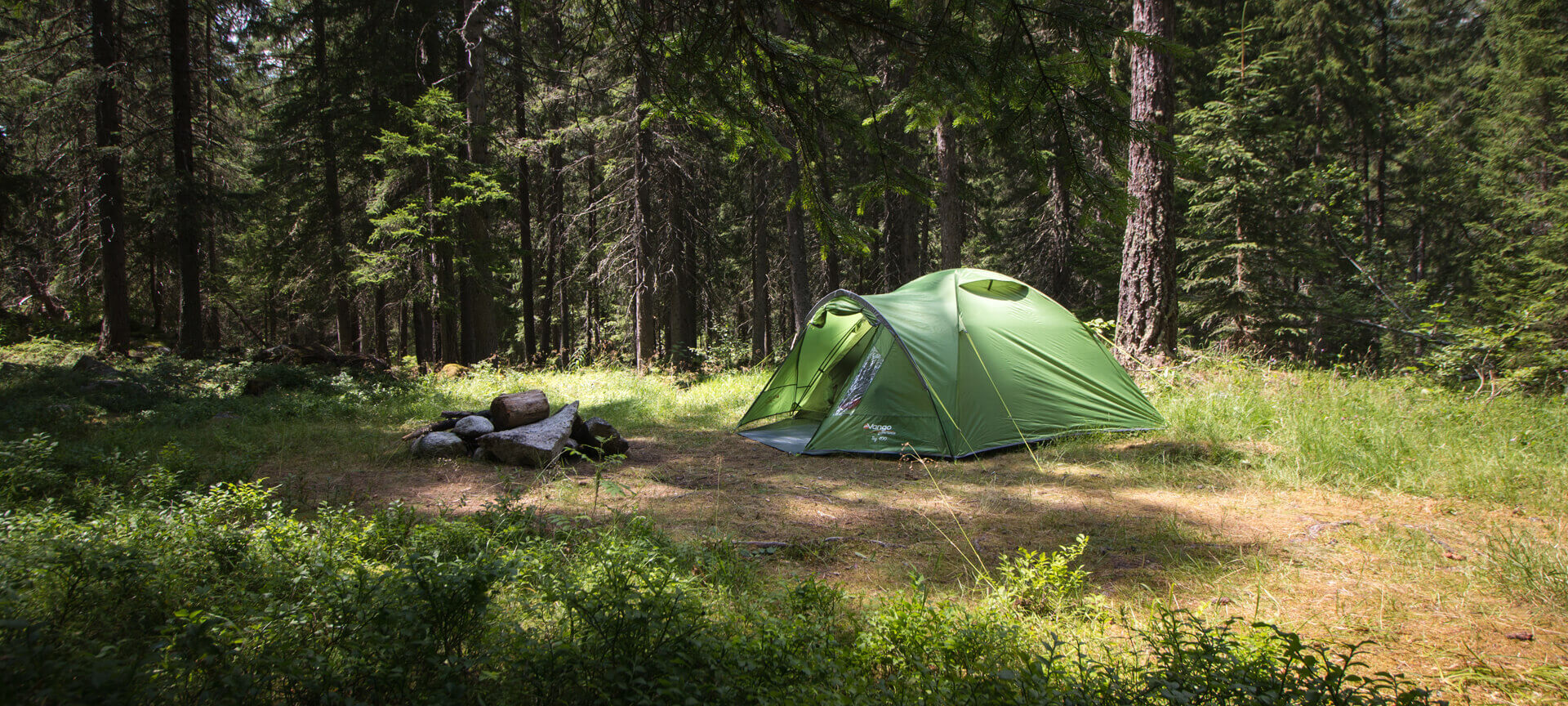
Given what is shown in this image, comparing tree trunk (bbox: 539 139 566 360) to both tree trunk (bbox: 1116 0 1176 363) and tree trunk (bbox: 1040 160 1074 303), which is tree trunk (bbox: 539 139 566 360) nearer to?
tree trunk (bbox: 1040 160 1074 303)

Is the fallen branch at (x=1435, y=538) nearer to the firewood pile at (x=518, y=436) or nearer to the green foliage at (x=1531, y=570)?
the green foliage at (x=1531, y=570)

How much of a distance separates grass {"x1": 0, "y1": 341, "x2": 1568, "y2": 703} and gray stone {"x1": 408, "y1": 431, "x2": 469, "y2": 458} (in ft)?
0.49

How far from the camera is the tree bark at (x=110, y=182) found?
35.8 feet

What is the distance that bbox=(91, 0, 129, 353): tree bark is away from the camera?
1091 cm

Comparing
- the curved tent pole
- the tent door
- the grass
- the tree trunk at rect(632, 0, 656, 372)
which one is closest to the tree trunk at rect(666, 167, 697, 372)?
the tree trunk at rect(632, 0, 656, 372)

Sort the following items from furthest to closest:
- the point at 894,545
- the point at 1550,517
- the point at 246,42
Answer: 1. the point at 246,42
2. the point at 894,545
3. the point at 1550,517

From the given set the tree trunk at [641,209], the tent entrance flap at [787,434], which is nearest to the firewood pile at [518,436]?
the tent entrance flap at [787,434]

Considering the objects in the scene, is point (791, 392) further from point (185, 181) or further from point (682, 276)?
point (185, 181)

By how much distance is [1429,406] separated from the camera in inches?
204

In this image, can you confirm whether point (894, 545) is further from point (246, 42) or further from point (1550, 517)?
point (246, 42)

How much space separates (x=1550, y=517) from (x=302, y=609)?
5883 mm

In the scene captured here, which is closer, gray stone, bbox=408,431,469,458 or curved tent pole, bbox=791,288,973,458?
gray stone, bbox=408,431,469,458


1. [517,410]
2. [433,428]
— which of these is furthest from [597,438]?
[433,428]

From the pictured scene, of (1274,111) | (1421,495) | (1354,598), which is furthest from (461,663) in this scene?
(1274,111)
